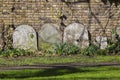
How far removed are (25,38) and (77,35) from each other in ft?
5.31

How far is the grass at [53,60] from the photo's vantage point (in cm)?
1246

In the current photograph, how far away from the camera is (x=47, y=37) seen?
14.4 m

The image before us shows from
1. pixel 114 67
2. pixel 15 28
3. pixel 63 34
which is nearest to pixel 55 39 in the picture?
pixel 63 34

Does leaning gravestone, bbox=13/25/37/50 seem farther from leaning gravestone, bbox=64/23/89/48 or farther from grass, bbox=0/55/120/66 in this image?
leaning gravestone, bbox=64/23/89/48

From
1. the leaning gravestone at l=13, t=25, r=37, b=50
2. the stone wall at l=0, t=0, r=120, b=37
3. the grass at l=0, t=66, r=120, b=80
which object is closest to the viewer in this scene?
the grass at l=0, t=66, r=120, b=80

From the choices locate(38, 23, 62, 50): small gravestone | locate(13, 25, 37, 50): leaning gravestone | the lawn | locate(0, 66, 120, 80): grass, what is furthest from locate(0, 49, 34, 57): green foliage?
locate(0, 66, 120, 80): grass

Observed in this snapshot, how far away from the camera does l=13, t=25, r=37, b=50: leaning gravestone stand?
1427 cm

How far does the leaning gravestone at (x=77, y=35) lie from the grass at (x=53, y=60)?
3.53 ft

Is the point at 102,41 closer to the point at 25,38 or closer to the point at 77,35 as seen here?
the point at 77,35

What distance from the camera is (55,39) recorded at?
1448 cm

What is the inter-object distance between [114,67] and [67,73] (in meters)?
1.49

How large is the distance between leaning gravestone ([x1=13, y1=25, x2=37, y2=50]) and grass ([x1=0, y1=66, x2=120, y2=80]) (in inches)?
124

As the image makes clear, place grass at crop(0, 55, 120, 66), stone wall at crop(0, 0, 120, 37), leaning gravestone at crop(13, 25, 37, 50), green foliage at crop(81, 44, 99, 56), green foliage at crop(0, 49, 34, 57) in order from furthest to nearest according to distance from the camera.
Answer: stone wall at crop(0, 0, 120, 37), leaning gravestone at crop(13, 25, 37, 50), green foliage at crop(81, 44, 99, 56), green foliage at crop(0, 49, 34, 57), grass at crop(0, 55, 120, 66)

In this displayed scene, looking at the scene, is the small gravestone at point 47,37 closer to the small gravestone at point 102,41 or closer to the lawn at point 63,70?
the lawn at point 63,70
